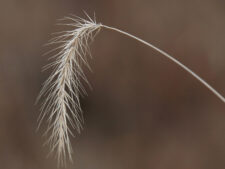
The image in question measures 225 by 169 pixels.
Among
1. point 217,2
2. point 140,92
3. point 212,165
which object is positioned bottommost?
point 212,165

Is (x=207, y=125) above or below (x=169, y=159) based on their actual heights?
above

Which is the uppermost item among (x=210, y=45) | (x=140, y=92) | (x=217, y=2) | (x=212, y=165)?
(x=217, y=2)

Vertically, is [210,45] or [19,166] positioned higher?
[210,45]

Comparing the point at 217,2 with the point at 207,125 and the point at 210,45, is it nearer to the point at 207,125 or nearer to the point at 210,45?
the point at 210,45

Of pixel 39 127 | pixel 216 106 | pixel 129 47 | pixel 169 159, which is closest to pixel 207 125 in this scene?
pixel 216 106

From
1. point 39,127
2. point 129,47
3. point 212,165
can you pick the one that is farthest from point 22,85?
point 212,165

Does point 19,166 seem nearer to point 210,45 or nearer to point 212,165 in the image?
point 212,165
